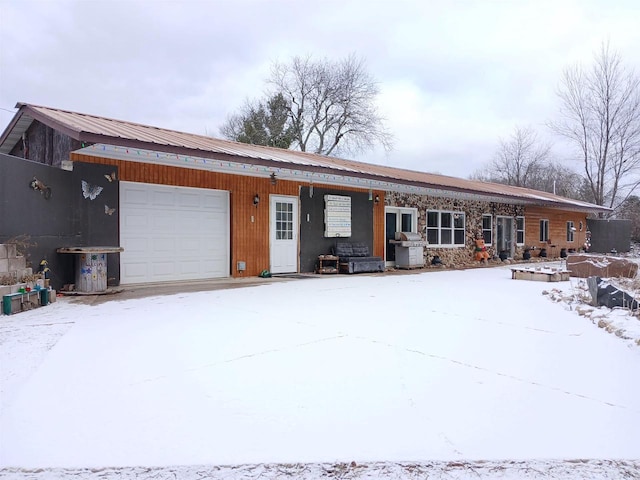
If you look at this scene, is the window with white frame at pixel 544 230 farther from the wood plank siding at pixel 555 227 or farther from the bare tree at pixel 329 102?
the bare tree at pixel 329 102

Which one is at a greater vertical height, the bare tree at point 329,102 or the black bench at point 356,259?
the bare tree at point 329,102

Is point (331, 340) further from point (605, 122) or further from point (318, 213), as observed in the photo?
point (605, 122)

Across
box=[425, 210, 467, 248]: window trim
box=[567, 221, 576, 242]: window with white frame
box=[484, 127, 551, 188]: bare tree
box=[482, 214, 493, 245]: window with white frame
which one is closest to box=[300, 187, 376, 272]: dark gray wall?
box=[425, 210, 467, 248]: window trim

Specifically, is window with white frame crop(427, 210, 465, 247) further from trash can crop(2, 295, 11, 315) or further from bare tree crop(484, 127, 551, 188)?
bare tree crop(484, 127, 551, 188)

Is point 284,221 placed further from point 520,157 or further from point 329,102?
point 520,157

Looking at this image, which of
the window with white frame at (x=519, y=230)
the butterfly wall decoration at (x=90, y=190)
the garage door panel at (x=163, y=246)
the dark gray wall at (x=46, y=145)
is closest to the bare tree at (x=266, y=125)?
the window with white frame at (x=519, y=230)

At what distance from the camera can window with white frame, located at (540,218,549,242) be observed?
66.3 ft

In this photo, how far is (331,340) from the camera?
14.6 ft

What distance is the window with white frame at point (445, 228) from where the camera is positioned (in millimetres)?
15086

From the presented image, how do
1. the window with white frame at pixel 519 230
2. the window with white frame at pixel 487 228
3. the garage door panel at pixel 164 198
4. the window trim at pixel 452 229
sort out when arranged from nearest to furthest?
the garage door panel at pixel 164 198 → the window trim at pixel 452 229 → the window with white frame at pixel 487 228 → the window with white frame at pixel 519 230

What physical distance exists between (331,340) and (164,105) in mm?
23414

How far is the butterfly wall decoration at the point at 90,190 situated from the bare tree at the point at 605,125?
2762 centimetres

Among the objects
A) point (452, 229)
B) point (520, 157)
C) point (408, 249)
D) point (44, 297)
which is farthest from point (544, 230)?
point (44, 297)

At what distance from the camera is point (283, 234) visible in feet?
36.7
